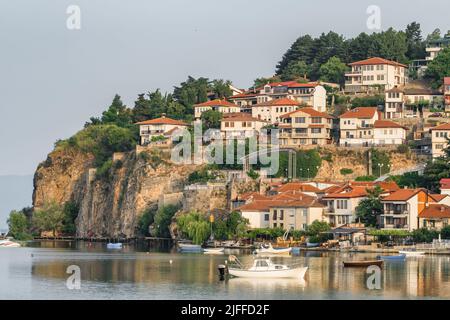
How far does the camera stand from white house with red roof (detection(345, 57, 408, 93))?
11581cm

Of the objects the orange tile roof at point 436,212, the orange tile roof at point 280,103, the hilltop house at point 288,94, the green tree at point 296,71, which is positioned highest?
the green tree at point 296,71

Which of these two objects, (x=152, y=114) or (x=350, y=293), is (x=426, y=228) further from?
(x=152, y=114)

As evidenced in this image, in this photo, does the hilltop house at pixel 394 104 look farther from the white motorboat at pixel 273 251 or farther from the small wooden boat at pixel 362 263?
the small wooden boat at pixel 362 263

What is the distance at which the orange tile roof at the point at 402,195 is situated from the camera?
294 feet

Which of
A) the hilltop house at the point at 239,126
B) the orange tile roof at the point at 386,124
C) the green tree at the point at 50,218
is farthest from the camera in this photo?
the green tree at the point at 50,218

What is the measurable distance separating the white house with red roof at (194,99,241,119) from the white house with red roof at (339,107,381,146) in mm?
12490

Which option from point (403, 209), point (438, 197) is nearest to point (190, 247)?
point (403, 209)

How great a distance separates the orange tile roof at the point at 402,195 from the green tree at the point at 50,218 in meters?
36.8

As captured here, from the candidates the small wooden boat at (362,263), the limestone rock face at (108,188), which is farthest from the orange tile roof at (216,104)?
the small wooden boat at (362,263)

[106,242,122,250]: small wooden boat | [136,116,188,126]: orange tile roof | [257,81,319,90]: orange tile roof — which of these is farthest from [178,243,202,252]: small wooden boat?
[257,81,319,90]: orange tile roof

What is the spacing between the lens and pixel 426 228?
3516 inches

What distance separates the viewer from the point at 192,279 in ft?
222

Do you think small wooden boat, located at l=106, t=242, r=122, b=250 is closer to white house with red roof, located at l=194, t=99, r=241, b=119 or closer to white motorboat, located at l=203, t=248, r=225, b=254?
white motorboat, located at l=203, t=248, r=225, b=254
